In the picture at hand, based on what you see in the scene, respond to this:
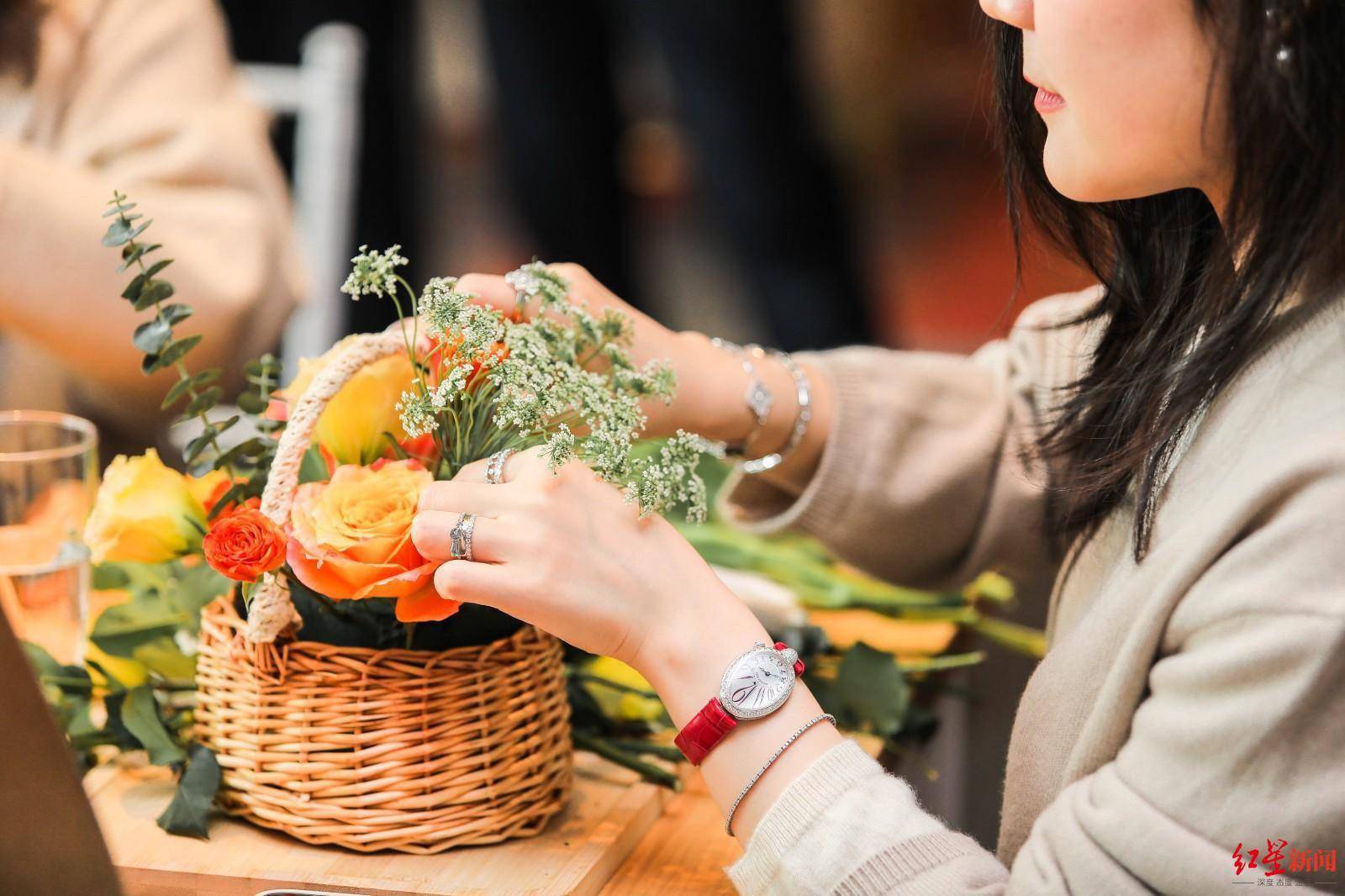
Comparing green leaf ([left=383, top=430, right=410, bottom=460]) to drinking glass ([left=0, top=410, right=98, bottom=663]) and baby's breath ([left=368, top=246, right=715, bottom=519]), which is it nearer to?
baby's breath ([left=368, top=246, right=715, bottom=519])

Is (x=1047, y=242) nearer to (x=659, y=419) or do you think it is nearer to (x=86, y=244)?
(x=659, y=419)

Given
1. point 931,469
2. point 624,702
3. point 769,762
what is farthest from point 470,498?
point 931,469

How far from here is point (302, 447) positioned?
2.43 feet

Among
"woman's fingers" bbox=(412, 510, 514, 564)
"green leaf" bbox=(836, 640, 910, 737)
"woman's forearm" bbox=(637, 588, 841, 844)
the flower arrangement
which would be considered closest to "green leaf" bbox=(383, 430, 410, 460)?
the flower arrangement

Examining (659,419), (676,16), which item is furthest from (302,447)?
(676,16)

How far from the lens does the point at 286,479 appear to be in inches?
29.3

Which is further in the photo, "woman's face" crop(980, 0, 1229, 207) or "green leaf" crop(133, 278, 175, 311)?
"green leaf" crop(133, 278, 175, 311)

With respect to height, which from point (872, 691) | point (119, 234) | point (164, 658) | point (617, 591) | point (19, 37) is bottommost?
Answer: point (872, 691)

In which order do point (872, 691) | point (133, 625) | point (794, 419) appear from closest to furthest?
point (133, 625), point (872, 691), point (794, 419)

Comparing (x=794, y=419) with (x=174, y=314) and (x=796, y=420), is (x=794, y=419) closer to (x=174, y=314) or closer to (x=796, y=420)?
(x=796, y=420)

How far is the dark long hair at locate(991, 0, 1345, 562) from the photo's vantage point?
0.62m

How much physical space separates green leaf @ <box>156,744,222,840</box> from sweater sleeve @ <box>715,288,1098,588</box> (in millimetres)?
563

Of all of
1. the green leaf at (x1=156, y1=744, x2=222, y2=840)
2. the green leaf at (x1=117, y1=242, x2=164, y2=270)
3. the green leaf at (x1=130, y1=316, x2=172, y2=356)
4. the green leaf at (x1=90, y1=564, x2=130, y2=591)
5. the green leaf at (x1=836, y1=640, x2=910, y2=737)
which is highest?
the green leaf at (x1=117, y1=242, x2=164, y2=270)

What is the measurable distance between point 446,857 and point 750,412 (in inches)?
18.3
